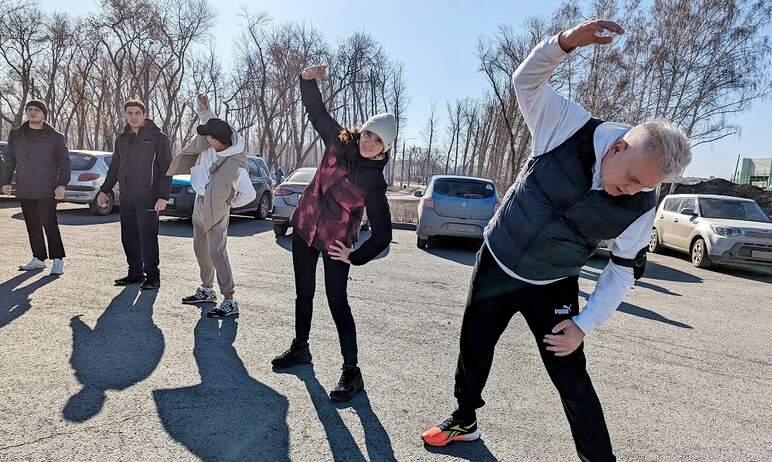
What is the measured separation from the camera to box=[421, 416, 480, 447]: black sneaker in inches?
98.2

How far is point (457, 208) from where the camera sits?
9359 mm

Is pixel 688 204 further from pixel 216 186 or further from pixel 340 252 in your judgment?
pixel 340 252

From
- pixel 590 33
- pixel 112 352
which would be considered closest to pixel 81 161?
pixel 112 352

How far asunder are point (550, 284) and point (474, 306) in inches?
14.9

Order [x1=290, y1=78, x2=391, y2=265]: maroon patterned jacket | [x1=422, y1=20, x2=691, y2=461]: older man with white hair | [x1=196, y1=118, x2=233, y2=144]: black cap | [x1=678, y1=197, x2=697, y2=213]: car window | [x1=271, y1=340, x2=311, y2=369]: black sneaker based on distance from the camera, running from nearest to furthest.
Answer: [x1=422, y1=20, x2=691, y2=461]: older man with white hair, [x1=290, y1=78, x2=391, y2=265]: maroon patterned jacket, [x1=271, y1=340, x2=311, y2=369]: black sneaker, [x1=196, y1=118, x2=233, y2=144]: black cap, [x1=678, y1=197, x2=697, y2=213]: car window

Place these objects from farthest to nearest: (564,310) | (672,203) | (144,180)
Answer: (672,203)
(144,180)
(564,310)

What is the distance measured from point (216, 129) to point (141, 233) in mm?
1744

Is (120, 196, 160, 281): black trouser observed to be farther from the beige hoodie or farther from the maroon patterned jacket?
the maroon patterned jacket

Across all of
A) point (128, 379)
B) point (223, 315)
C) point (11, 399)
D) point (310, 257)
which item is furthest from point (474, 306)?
point (223, 315)

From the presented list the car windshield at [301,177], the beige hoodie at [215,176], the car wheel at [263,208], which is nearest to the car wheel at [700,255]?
the car windshield at [301,177]

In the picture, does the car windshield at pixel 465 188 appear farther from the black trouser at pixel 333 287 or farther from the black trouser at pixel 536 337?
the black trouser at pixel 536 337

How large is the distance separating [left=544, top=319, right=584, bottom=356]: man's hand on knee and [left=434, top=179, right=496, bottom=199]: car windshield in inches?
299

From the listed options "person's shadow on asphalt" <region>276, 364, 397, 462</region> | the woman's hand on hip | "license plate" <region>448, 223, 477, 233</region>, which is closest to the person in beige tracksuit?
"person's shadow on asphalt" <region>276, 364, 397, 462</region>

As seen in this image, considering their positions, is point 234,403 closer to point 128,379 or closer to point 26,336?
point 128,379
